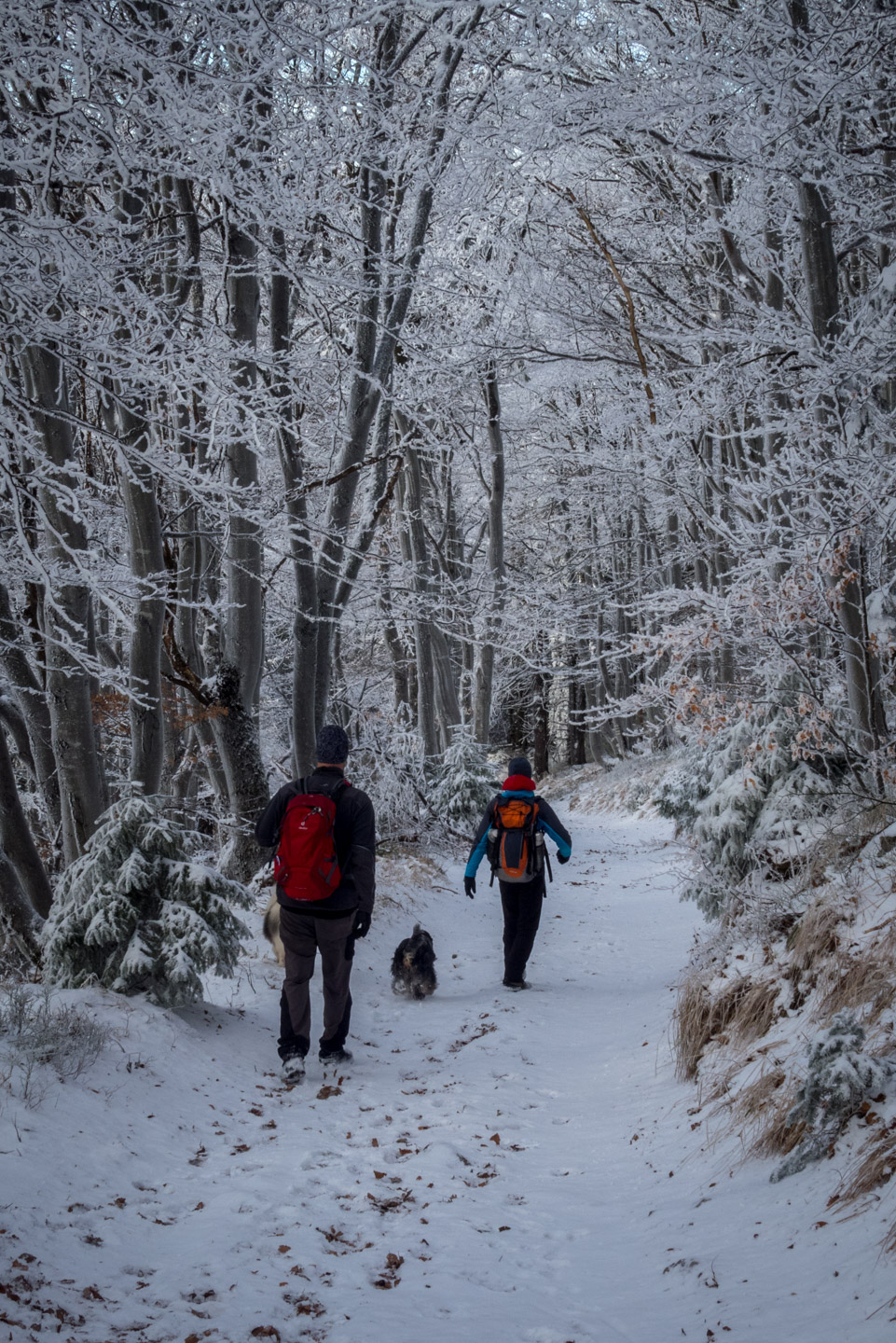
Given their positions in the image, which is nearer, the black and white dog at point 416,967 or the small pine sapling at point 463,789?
the black and white dog at point 416,967

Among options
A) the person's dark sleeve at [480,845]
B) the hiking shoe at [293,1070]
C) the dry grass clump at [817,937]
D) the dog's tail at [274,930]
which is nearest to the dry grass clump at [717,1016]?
the dry grass clump at [817,937]

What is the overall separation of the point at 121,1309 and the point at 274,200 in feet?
17.0

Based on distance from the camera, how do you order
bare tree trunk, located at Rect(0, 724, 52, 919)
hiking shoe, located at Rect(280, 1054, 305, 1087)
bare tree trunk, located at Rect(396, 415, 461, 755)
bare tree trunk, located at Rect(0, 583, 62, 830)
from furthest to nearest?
bare tree trunk, located at Rect(396, 415, 461, 755)
bare tree trunk, located at Rect(0, 583, 62, 830)
bare tree trunk, located at Rect(0, 724, 52, 919)
hiking shoe, located at Rect(280, 1054, 305, 1087)

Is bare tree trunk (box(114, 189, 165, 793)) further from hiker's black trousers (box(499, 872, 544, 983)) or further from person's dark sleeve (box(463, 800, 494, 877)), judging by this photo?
hiker's black trousers (box(499, 872, 544, 983))

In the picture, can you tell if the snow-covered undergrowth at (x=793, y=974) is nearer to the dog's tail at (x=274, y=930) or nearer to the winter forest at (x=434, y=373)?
the winter forest at (x=434, y=373)

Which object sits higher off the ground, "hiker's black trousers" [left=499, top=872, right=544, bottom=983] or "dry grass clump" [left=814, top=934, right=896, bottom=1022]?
"dry grass clump" [left=814, top=934, right=896, bottom=1022]

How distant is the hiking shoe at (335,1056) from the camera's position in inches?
202

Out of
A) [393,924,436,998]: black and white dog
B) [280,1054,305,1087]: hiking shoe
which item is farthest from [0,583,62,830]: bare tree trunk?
[280,1054,305,1087]: hiking shoe

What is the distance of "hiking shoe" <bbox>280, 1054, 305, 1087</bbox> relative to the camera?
4.86 metres

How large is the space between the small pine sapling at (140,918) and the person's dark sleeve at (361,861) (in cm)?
80

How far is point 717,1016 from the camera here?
460 cm

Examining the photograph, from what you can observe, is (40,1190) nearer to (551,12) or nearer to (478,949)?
(478,949)

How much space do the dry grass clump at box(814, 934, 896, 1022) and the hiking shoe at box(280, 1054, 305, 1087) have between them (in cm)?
275

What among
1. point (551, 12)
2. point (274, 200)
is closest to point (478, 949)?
point (274, 200)
